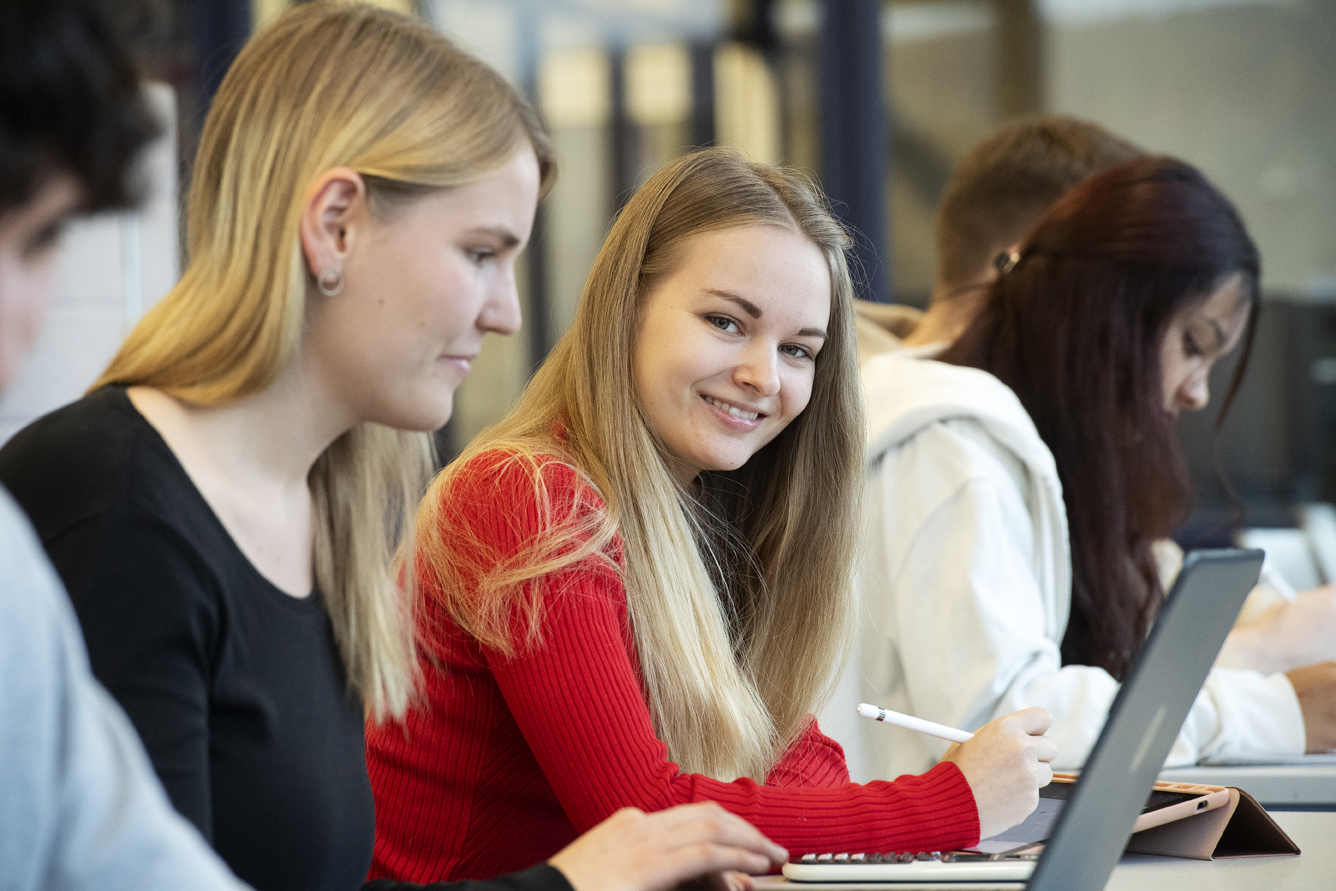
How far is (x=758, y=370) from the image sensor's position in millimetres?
1350

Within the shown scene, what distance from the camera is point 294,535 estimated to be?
96 centimetres

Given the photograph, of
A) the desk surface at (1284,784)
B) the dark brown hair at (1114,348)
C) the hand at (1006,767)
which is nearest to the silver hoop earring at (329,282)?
the hand at (1006,767)

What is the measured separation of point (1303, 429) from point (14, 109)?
3113 mm

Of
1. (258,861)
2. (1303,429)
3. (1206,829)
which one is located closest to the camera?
(258,861)

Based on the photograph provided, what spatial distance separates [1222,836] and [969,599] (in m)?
0.48

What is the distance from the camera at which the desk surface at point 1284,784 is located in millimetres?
1481

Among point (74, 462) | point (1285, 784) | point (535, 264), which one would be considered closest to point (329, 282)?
point (74, 462)

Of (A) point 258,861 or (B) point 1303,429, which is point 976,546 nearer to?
(A) point 258,861

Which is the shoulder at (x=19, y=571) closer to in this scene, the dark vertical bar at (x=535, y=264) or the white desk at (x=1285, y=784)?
the white desk at (x=1285, y=784)

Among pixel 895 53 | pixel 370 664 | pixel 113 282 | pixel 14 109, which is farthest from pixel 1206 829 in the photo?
pixel 895 53

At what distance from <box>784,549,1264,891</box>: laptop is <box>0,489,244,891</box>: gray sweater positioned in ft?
1.62

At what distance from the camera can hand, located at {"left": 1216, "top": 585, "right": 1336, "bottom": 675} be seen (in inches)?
72.7

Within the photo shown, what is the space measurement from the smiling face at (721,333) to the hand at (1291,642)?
2.97 ft

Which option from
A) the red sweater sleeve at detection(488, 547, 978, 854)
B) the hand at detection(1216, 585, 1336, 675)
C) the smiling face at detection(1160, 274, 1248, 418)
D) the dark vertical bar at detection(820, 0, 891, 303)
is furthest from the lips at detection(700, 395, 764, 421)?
the dark vertical bar at detection(820, 0, 891, 303)
